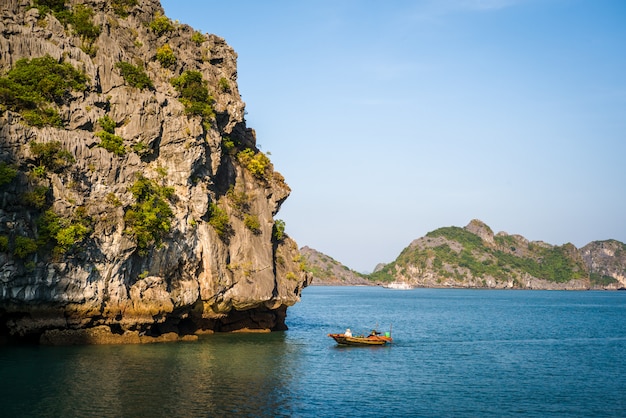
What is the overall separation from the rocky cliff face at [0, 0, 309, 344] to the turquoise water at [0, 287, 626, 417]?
3054 millimetres

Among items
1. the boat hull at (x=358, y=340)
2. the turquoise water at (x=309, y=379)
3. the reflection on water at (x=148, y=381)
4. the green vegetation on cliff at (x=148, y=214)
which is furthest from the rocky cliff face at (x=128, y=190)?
the boat hull at (x=358, y=340)

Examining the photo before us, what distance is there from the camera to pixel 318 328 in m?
61.4

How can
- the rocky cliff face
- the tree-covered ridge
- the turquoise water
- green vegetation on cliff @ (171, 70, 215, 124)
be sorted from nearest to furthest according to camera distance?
the turquoise water < the rocky cliff face < the tree-covered ridge < green vegetation on cliff @ (171, 70, 215, 124)

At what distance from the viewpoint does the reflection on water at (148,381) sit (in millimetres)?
24906

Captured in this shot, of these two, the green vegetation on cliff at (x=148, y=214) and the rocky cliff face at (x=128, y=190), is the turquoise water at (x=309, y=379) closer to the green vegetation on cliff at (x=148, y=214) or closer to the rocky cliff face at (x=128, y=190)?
the rocky cliff face at (x=128, y=190)

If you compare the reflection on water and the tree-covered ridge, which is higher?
the tree-covered ridge

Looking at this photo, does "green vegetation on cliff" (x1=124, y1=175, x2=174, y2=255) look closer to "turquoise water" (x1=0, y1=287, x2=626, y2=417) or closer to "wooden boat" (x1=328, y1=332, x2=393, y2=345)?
"turquoise water" (x1=0, y1=287, x2=626, y2=417)

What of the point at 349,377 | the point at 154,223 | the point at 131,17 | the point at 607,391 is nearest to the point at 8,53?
the point at 131,17

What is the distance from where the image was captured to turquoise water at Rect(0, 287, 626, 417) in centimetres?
2602

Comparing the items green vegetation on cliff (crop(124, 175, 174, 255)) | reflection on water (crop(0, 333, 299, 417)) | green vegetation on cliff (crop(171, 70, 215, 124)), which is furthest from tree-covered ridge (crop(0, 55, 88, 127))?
reflection on water (crop(0, 333, 299, 417))

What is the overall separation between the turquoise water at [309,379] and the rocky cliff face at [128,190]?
3.05 meters

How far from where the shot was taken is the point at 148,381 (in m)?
29.5

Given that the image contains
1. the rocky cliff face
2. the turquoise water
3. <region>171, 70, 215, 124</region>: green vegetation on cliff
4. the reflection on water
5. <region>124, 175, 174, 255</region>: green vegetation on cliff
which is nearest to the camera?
the reflection on water

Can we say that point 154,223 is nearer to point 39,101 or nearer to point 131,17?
point 39,101
